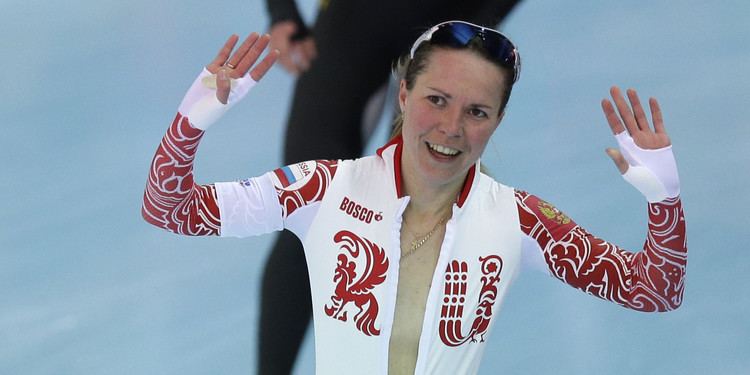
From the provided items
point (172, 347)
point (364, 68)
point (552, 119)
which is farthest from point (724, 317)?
point (172, 347)

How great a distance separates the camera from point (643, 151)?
5.68 ft

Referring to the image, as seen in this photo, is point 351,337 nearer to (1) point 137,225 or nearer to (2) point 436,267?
(2) point 436,267

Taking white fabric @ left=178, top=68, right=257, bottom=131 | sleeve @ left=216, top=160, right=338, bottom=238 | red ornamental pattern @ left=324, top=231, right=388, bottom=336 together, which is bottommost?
red ornamental pattern @ left=324, top=231, right=388, bottom=336

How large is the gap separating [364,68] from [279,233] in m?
0.45

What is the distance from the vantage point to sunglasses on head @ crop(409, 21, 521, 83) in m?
1.82

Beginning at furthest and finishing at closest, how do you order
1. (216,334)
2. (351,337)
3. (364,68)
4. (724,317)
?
(724,317)
(216,334)
(364,68)
(351,337)

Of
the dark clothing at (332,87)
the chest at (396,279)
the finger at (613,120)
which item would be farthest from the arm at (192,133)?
the dark clothing at (332,87)

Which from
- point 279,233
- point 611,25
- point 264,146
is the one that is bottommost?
point 279,233

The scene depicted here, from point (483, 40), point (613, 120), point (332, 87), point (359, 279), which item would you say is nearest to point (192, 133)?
point (359, 279)

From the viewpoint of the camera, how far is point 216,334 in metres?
2.87

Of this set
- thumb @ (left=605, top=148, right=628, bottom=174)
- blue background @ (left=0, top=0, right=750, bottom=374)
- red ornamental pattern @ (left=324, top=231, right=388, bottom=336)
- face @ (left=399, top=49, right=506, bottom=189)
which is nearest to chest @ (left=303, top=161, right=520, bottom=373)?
red ornamental pattern @ (left=324, top=231, right=388, bottom=336)

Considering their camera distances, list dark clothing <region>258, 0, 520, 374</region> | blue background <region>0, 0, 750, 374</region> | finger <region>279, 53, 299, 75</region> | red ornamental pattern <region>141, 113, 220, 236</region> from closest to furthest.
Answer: red ornamental pattern <region>141, 113, 220, 236</region> < dark clothing <region>258, 0, 520, 374</region> < finger <region>279, 53, 299, 75</region> < blue background <region>0, 0, 750, 374</region>

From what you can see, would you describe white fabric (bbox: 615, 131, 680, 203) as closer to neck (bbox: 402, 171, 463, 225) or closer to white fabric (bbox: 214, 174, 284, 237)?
neck (bbox: 402, 171, 463, 225)

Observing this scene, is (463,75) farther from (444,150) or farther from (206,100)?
(206,100)
